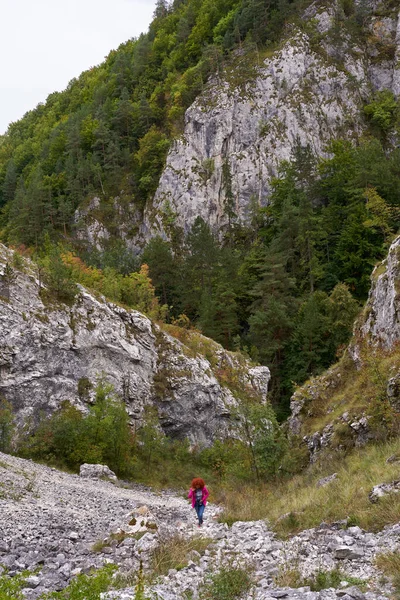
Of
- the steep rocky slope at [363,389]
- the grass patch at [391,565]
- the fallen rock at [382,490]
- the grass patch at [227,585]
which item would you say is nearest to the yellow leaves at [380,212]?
the steep rocky slope at [363,389]

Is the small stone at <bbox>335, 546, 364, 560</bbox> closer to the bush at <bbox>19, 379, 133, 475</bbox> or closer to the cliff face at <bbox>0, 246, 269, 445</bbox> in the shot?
the bush at <bbox>19, 379, 133, 475</bbox>

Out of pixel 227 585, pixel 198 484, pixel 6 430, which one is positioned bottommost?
pixel 6 430

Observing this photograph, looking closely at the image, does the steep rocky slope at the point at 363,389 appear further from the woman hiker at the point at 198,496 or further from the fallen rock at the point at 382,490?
the woman hiker at the point at 198,496

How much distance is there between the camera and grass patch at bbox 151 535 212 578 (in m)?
8.46

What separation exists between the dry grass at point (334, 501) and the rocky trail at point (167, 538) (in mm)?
484

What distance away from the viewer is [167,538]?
10477mm

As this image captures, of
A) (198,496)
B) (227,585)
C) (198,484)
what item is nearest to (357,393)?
(198,484)

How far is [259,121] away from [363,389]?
57524 millimetres

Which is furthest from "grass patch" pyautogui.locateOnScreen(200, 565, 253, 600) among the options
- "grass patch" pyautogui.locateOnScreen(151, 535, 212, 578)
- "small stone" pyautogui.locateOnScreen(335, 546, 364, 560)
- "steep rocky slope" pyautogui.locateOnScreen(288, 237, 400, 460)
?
"steep rocky slope" pyautogui.locateOnScreen(288, 237, 400, 460)

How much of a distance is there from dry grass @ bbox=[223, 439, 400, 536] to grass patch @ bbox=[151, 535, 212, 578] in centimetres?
184

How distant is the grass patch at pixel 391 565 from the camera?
21.3 ft

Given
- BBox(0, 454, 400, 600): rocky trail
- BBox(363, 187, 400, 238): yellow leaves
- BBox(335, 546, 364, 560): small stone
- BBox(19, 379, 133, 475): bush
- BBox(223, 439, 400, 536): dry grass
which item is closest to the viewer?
BBox(0, 454, 400, 600): rocky trail

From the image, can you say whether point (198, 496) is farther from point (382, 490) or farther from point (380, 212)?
point (380, 212)

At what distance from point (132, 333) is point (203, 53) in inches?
2304
